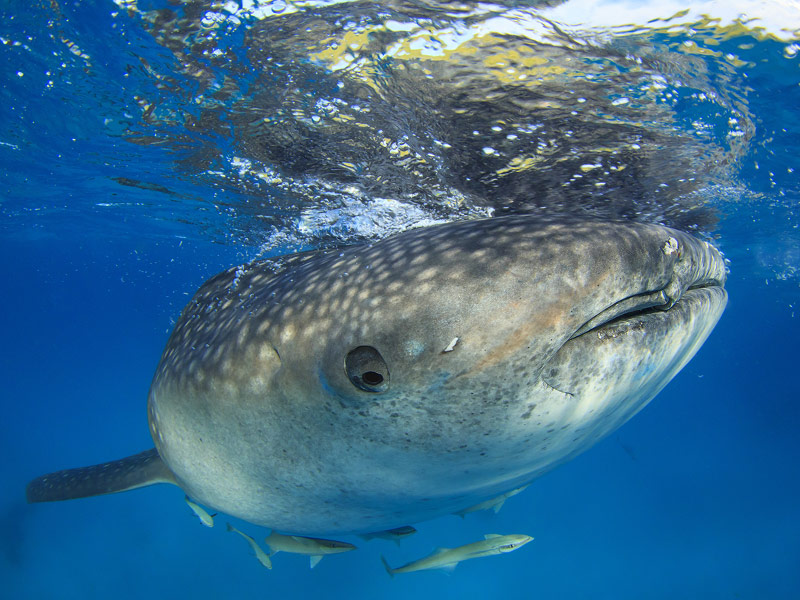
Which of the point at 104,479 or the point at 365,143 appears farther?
the point at 365,143

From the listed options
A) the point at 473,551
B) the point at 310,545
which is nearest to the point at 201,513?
the point at 310,545

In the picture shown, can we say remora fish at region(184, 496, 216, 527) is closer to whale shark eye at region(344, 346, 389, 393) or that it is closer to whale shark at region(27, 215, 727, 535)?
whale shark at region(27, 215, 727, 535)

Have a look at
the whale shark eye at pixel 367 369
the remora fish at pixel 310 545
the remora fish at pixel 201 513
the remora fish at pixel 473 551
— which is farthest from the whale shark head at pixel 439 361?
the remora fish at pixel 473 551

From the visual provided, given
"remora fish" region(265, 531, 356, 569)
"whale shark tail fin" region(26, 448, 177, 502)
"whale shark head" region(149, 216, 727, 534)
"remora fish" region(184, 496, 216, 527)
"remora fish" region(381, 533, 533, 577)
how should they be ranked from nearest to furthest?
1. "whale shark head" region(149, 216, 727, 534)
2. "whale shark tail fin" region(26, 448, 177, 502)
3. "remora fish" region(265, 531, 356, 569)
4. "remora fish" region(184, 496, 216, 527)
5. "remora fish" region(381, 533, 533, 577)

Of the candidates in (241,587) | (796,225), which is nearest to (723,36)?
(796,225)

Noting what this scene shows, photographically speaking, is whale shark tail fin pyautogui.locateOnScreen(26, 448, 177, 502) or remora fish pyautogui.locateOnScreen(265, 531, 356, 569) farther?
remora fish pyautogui.locateOnScreen(265, 531, 356, 569)

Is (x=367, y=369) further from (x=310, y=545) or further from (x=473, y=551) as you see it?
(x=473, y=551)

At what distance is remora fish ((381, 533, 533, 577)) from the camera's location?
15.6ft

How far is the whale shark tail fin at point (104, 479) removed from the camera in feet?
12.7

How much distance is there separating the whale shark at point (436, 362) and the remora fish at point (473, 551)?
2605 millimetres

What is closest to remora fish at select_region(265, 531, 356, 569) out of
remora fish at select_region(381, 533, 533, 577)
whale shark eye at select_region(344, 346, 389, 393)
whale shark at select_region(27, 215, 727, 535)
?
remora fish at select_region(381, 533, 533, 577)

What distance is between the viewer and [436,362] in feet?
5.36

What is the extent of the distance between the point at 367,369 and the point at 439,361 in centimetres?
29

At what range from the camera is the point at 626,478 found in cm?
3875
